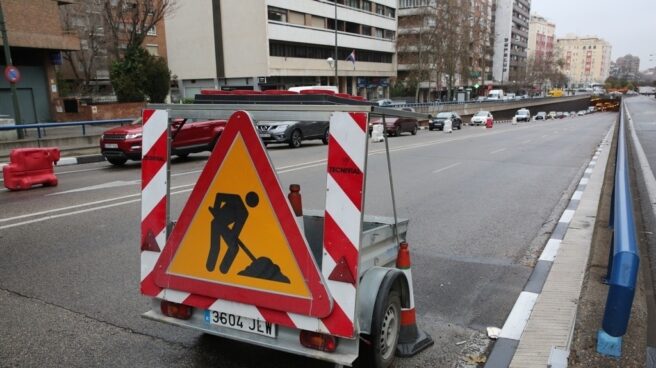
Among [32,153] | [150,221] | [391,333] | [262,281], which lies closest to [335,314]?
[262,281]

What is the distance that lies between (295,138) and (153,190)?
57.6 ft

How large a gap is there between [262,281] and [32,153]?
10.1 metres

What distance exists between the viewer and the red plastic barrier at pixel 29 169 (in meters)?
10.8

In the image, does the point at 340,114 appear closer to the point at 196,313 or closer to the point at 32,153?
the point at 196,313

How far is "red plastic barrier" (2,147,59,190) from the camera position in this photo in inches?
425

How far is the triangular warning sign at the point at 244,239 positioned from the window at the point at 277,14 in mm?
52806

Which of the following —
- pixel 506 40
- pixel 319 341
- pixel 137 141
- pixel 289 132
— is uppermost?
pixel 506 40

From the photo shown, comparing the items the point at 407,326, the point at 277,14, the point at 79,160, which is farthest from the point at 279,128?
the point at 277,14

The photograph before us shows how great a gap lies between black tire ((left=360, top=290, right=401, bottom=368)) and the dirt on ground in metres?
1.16

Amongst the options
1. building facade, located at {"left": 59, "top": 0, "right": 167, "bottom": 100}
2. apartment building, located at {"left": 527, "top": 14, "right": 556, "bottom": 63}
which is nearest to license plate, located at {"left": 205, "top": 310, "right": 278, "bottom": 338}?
building facade, located at {"left": 59, "top": 0, "right": 167, "bottom": 100}

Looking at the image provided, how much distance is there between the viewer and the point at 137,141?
14773mm

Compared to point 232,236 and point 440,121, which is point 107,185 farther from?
point 440,121

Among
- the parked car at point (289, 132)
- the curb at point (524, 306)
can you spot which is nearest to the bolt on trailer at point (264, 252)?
the curb at point (524, 306)

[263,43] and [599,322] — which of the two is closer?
[599,322]
